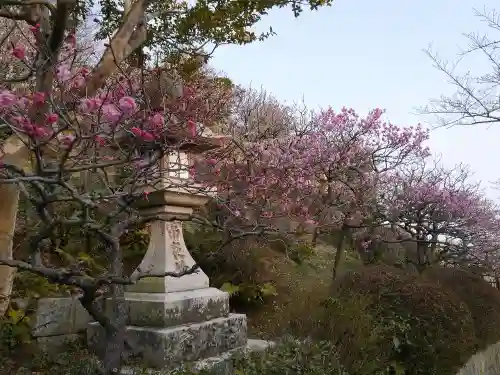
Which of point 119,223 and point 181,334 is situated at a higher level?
point 119,223

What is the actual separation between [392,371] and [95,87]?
15.1 feet

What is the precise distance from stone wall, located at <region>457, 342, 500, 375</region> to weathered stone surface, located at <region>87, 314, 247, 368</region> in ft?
10.4

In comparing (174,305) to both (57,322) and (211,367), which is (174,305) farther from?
(57,322)

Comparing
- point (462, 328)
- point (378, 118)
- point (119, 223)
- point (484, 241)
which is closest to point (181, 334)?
point (119, 223)

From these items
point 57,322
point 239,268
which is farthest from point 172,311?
point 239,268

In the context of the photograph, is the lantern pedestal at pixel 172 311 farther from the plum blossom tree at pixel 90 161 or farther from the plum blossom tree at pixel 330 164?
the plum blossom tree at pixel 330 164

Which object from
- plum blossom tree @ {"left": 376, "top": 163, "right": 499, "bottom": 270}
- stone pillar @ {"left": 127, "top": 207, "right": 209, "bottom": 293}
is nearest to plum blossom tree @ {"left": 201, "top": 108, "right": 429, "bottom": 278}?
plum blossom tree @ {"left": 376, "top": 163, "right": 499, "bottom": 270}

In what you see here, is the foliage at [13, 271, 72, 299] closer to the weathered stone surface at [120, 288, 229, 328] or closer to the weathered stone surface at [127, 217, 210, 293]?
the weathered stone surface at [127, 217, 210, 293]

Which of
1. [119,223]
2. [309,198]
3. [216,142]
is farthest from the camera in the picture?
[309,198]

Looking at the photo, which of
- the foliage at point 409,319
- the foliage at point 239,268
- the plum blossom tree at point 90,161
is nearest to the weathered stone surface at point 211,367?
the plum blossom tree at point 90,161

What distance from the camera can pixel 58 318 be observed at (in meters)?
4.53

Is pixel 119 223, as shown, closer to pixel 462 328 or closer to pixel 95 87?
pixel 95 87

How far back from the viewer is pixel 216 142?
4641mm

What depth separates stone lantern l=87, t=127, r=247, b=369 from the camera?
3670mm
